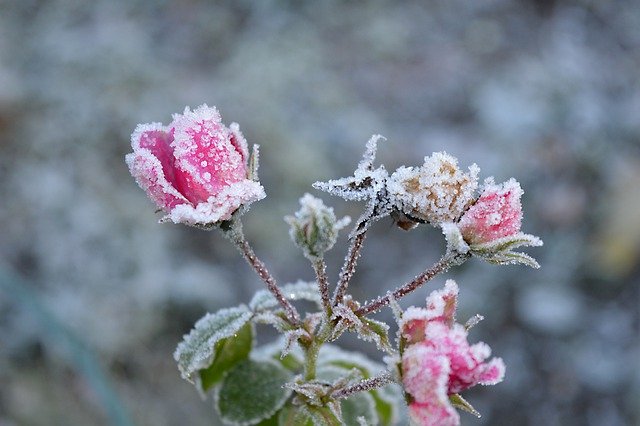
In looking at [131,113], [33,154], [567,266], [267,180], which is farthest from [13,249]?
[567,266]

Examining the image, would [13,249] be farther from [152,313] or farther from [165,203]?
[165,203]

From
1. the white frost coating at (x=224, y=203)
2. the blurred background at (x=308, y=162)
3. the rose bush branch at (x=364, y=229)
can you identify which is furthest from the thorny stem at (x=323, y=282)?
the blurred background at (x=308, y=162)

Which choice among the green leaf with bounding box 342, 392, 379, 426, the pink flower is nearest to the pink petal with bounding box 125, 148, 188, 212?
the pink flower

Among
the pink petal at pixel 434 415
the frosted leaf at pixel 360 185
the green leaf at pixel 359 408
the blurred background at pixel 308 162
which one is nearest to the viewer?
the pink petal at pixel 434 415

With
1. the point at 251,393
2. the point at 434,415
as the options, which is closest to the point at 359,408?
the point at 251,393

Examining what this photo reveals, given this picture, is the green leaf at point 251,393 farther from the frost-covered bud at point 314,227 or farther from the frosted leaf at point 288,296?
the frost-covered bud at point 314,227

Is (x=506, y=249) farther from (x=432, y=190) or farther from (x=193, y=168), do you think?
(x=193, y=168)

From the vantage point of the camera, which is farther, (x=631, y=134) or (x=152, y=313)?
(x=631, y=134)
